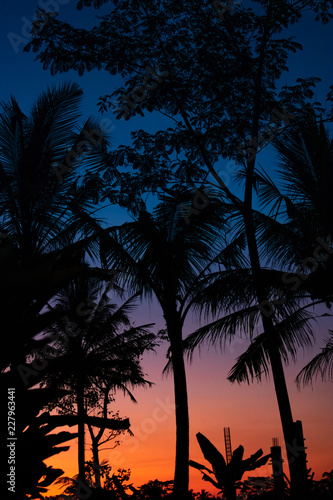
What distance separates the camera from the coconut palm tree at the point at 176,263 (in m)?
13.4

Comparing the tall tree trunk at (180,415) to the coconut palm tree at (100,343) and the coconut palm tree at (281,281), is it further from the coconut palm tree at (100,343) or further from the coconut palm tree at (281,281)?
the coconut palm tree at (100,343)

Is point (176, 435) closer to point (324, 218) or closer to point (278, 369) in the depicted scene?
point (278, 369)

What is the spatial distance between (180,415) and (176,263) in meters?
3.45

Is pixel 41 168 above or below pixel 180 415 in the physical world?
above

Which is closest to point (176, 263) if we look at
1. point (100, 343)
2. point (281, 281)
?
point (281, 281)

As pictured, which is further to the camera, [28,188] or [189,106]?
[189,106]

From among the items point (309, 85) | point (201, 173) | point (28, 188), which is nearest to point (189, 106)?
point (201, 173)

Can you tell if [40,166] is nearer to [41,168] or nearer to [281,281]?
[41,168]

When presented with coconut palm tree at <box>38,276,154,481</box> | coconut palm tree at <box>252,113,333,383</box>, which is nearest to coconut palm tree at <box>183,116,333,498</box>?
coconut palm tree at <box>252,113,333,383</box>

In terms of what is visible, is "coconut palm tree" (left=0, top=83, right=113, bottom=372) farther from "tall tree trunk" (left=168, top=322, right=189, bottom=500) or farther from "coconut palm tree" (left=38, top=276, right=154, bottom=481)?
"coconut palm tree" (left=38, top=276, right=154, bottom=481)

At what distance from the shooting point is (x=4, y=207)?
11.4 meters

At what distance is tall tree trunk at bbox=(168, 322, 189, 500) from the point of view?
514 inches

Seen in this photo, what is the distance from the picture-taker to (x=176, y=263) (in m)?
13.8

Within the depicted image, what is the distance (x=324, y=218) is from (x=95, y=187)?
19.3ft
